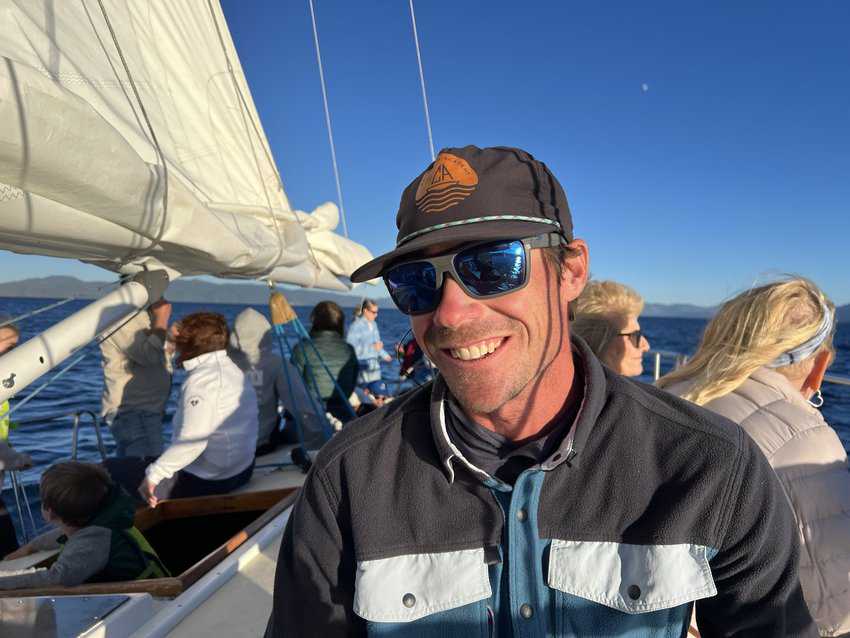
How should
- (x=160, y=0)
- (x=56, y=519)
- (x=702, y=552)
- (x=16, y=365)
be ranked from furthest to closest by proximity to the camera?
(x=160, y=0), (x=56, y=519), (x=16, y=365), (x=702, y=552)

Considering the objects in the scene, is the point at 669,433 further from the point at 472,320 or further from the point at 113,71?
the point at 113,71

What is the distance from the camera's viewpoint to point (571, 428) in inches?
49.7

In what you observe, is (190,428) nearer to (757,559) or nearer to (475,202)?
(475,202)


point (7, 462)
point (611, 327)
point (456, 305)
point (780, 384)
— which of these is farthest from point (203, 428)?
point (780, 384)

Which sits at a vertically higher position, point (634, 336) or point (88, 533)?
point (634, 336)

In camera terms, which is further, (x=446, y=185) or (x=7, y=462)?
(x=7, y=462)

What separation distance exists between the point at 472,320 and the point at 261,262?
6.78 ft

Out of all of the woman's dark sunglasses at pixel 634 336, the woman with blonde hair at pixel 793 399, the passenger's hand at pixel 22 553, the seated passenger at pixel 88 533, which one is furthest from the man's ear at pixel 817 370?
the passenger's hand at pixel 22 553

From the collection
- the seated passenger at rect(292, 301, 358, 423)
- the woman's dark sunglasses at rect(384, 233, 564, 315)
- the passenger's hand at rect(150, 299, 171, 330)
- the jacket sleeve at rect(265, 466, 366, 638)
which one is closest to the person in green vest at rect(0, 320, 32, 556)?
the passenger's hand at rect(150, 299, 171, 330)

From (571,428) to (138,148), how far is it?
186cm

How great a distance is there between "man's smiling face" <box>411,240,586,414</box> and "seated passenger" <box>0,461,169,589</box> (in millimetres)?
1941

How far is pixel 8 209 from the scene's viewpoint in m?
1.48

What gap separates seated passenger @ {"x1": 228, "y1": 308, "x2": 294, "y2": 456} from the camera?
481 cm

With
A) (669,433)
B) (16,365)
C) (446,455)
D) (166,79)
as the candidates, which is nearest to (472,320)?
(446,455)
